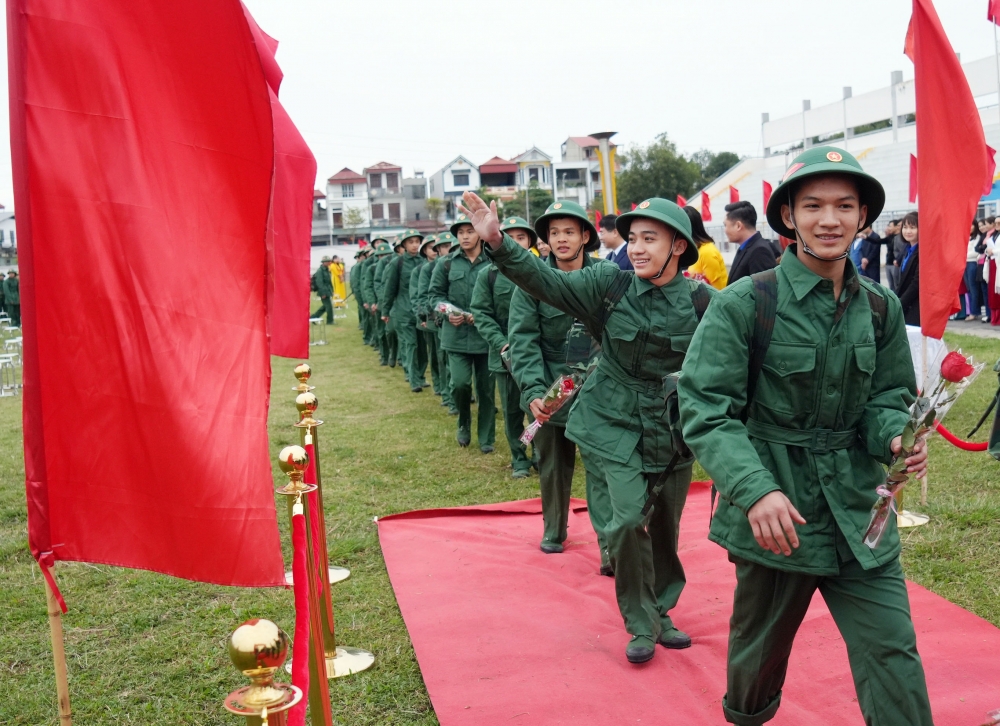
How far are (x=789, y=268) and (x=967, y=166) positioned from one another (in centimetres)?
360

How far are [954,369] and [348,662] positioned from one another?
311cm

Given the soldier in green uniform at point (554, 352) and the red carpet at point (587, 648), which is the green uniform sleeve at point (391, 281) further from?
the red carpet at point (587, 648)

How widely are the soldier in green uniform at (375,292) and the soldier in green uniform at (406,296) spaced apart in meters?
2.69

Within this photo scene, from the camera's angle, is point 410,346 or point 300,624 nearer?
point 300,624

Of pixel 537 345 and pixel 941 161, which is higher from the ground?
pixel 941 161

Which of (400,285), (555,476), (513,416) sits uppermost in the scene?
(400,285)

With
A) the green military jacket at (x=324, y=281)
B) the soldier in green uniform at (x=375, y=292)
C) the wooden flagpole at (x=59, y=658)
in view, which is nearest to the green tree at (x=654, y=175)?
the green military jacket at (x=324, y=281)

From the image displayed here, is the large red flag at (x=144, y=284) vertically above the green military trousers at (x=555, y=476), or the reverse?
the large red flag at (x=144, y=284)

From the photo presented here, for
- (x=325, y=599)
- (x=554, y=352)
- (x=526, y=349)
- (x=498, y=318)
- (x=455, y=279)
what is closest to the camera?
(x=325, y=599)

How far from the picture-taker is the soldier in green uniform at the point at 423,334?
13375 millimetres

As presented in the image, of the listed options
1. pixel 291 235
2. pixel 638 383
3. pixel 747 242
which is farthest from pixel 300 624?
pixel 747 242

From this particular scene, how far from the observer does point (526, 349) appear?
6098mm

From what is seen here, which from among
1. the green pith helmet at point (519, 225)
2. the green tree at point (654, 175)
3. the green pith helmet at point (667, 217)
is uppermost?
the green tree at point (654, 175)

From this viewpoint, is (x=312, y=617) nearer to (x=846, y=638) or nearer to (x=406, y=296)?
(x=846, y=638)
